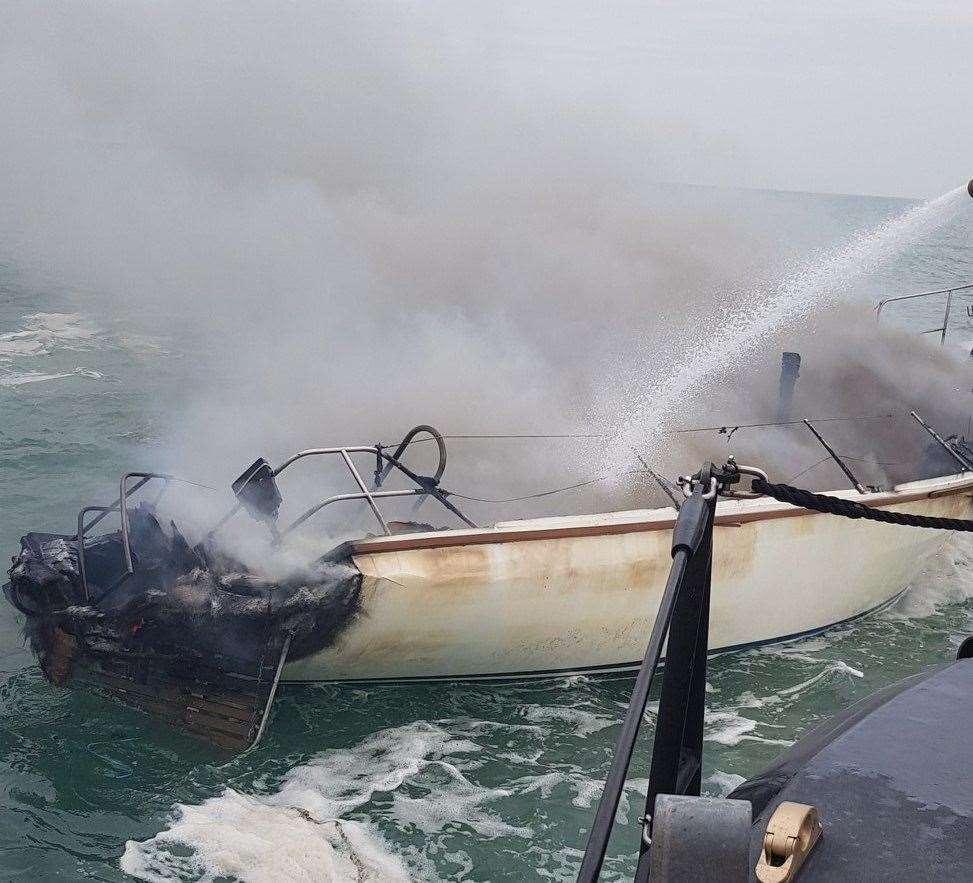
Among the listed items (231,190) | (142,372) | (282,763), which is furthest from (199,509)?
(231,190)

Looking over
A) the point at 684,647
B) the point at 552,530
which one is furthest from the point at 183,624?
the point at 684,647

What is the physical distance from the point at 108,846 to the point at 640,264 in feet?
65.9

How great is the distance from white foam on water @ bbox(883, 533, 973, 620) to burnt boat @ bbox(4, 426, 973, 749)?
2.42 meters

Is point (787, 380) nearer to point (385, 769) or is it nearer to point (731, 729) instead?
point (731, 729)

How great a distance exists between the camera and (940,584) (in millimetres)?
12773

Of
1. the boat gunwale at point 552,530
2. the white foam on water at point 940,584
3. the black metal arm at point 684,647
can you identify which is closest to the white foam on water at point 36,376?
the boat gunwale at point 552,530

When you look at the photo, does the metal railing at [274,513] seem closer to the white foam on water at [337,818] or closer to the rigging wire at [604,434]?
the rigging wire at [604,434]

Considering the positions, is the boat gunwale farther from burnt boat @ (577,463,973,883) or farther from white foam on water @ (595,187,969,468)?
burnt boat @ (577,463,973,883)

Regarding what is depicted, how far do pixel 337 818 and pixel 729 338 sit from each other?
51.4ft

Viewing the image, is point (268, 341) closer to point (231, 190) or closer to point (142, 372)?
point (142, 372)

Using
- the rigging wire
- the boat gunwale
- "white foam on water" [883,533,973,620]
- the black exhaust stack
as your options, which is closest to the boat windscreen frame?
the boat gunwale

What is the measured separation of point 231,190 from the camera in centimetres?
3603

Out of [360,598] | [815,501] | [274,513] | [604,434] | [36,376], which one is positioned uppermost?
[815,501]

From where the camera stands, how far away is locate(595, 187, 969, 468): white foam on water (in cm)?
1269
